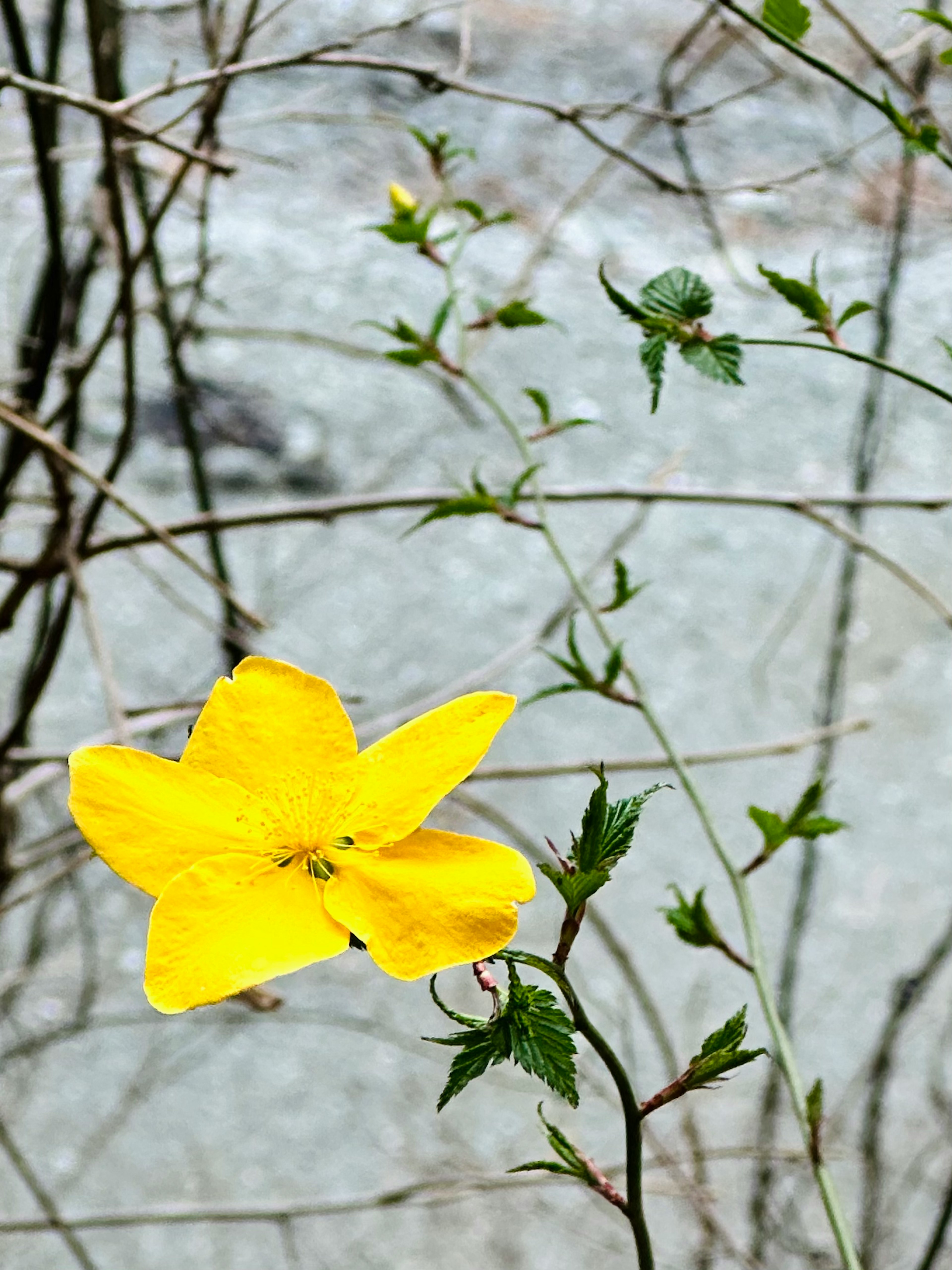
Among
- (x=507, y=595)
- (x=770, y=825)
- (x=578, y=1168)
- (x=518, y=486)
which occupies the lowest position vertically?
(x=578, y=1168)

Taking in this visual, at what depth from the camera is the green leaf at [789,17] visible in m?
0.32

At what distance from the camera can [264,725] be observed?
27cm

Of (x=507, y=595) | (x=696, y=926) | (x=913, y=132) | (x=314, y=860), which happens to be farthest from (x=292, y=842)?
(x=507, y=595)

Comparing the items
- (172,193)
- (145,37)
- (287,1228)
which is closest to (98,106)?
(172,193)

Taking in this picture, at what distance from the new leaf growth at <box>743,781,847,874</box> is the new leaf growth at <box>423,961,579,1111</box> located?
14cm

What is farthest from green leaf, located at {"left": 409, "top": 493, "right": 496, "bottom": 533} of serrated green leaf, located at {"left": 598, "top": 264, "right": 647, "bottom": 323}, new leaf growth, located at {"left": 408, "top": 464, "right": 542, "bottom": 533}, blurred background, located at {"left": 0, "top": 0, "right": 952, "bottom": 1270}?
blurred background, located at {"left": 0, "top": 0, "right": 952, "bottom": 1270}

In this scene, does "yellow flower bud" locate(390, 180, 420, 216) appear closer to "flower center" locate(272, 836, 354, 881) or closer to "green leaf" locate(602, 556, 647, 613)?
"green leaf" locate(602, 556, 647, 613)

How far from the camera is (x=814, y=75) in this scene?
129 cm

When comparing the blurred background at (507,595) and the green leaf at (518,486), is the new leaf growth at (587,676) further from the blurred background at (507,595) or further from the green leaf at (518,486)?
the blurred background at (507,595)

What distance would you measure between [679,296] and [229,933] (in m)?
0.18

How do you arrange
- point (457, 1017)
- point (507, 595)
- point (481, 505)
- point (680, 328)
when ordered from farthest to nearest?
point (507, 595) < point (481, 505) < point (680, 328) < point (457, 1017)

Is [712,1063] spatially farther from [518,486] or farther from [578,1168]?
[518,486]

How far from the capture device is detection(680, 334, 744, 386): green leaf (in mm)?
300

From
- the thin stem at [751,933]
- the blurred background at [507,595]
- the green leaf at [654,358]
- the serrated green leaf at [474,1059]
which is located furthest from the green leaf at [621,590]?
the blurred background at [507,595]
